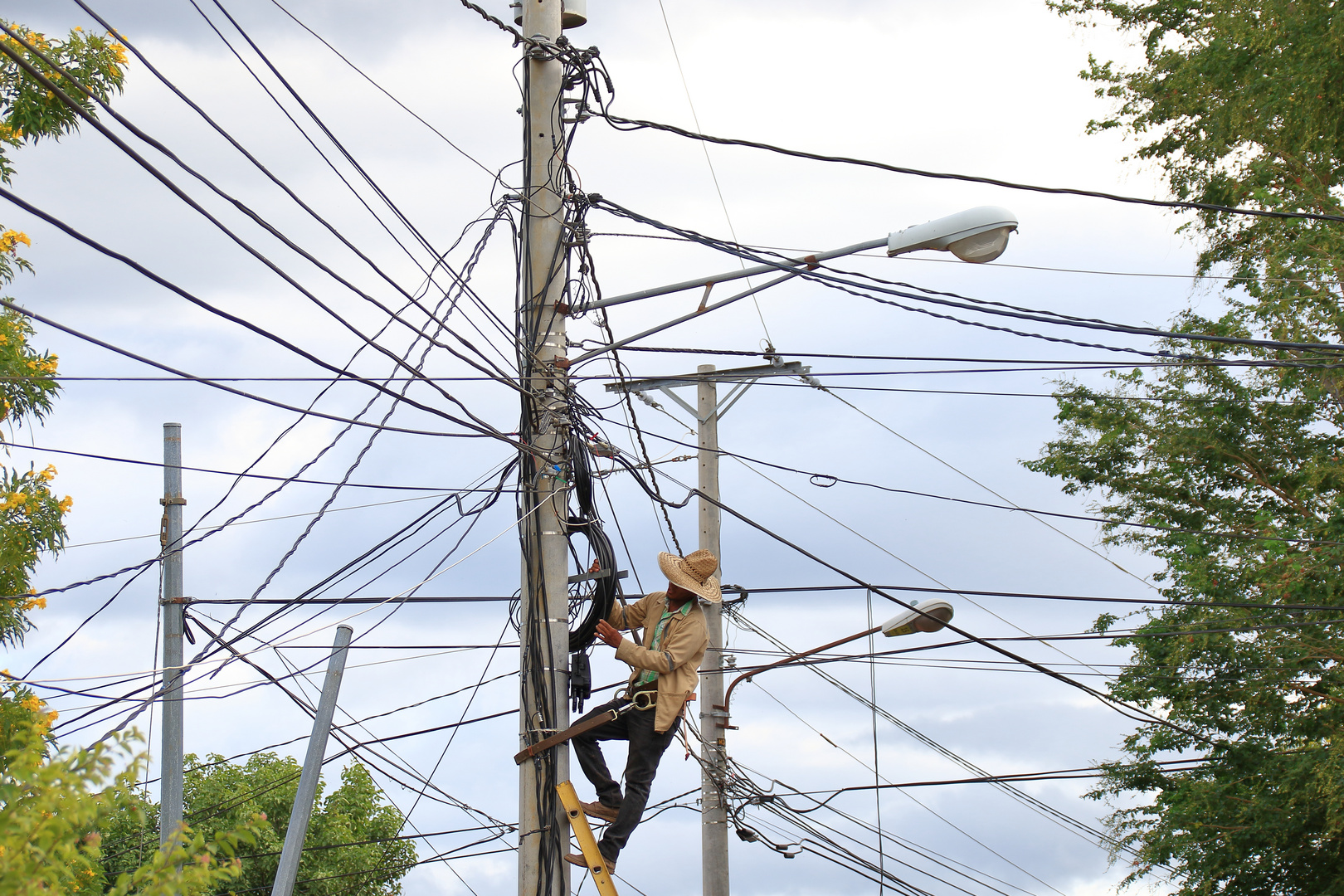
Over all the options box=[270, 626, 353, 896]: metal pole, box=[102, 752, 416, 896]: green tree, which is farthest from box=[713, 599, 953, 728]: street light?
box=[102, 752, 416, 896]: green tree

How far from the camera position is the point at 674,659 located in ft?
24.5

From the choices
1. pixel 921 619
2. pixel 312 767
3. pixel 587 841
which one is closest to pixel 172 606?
pixel 312 767

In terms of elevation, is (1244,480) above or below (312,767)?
above

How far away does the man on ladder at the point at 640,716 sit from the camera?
24.1 feet

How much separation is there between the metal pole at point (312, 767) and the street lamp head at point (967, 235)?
178 inches

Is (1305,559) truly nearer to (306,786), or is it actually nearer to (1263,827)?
(1263,827)

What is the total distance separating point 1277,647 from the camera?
14.0 metres

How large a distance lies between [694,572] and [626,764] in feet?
4.28

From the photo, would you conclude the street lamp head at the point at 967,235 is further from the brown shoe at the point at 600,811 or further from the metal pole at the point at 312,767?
the metal pole at the point at 312,767

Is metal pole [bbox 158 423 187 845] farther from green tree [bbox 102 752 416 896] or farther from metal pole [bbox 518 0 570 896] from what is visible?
green tree [bbox 102 752 416 896]

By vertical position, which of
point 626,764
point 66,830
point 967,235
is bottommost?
point 66,830

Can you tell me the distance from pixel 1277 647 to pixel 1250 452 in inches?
143

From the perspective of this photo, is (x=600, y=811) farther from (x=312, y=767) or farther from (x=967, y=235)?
(x=967, y=235)

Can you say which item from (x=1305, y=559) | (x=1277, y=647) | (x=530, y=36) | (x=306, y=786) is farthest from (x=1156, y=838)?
(x=530, y=36)
